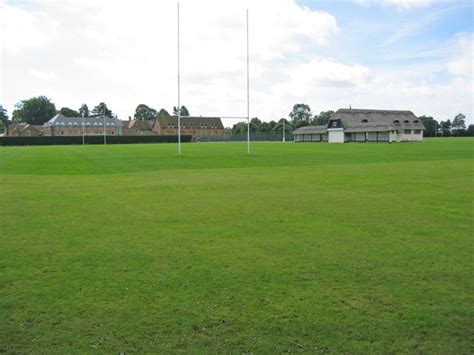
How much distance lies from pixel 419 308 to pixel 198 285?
7.97 feet

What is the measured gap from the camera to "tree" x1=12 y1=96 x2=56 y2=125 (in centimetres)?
15662

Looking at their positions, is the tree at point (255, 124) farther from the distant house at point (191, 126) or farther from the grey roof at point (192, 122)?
the grey roof at point (192, 122)

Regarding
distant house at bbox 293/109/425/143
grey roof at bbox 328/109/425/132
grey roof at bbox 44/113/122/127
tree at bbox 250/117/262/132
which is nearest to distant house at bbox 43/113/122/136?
grey roof at bbox 44/113/122/127

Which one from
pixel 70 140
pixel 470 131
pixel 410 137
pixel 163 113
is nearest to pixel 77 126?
pixel 163 113

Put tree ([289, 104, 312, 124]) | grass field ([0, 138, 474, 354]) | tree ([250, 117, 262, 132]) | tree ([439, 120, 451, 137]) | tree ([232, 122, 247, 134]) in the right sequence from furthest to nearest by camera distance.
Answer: tree ([289, 104, 312, 124]) → tree ([232, 122, 247, 134]) → tree ([250, 117, 262, 132]) → tree ([439, 120, 451, 137]) → grass field ([0, 138, 474, 354])

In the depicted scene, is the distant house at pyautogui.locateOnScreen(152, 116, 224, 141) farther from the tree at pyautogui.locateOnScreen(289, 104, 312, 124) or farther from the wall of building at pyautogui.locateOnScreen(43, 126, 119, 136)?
Answer: the tree at pyautogui.locateOnScreen(289, 104, 312, 124)

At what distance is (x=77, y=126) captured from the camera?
141000mm

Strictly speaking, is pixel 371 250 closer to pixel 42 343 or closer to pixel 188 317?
pixel 188 317

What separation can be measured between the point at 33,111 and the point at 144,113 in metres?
39.9

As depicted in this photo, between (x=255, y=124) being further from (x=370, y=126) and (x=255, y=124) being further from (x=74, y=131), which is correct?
(x=74, y=131)

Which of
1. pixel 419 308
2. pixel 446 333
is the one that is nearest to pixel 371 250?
pixel 419 308

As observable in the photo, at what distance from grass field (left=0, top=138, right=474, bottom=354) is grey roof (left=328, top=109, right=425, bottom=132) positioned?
278ft

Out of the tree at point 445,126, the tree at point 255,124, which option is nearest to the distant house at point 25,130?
the tree at point 255,124

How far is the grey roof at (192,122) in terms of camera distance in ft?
481
